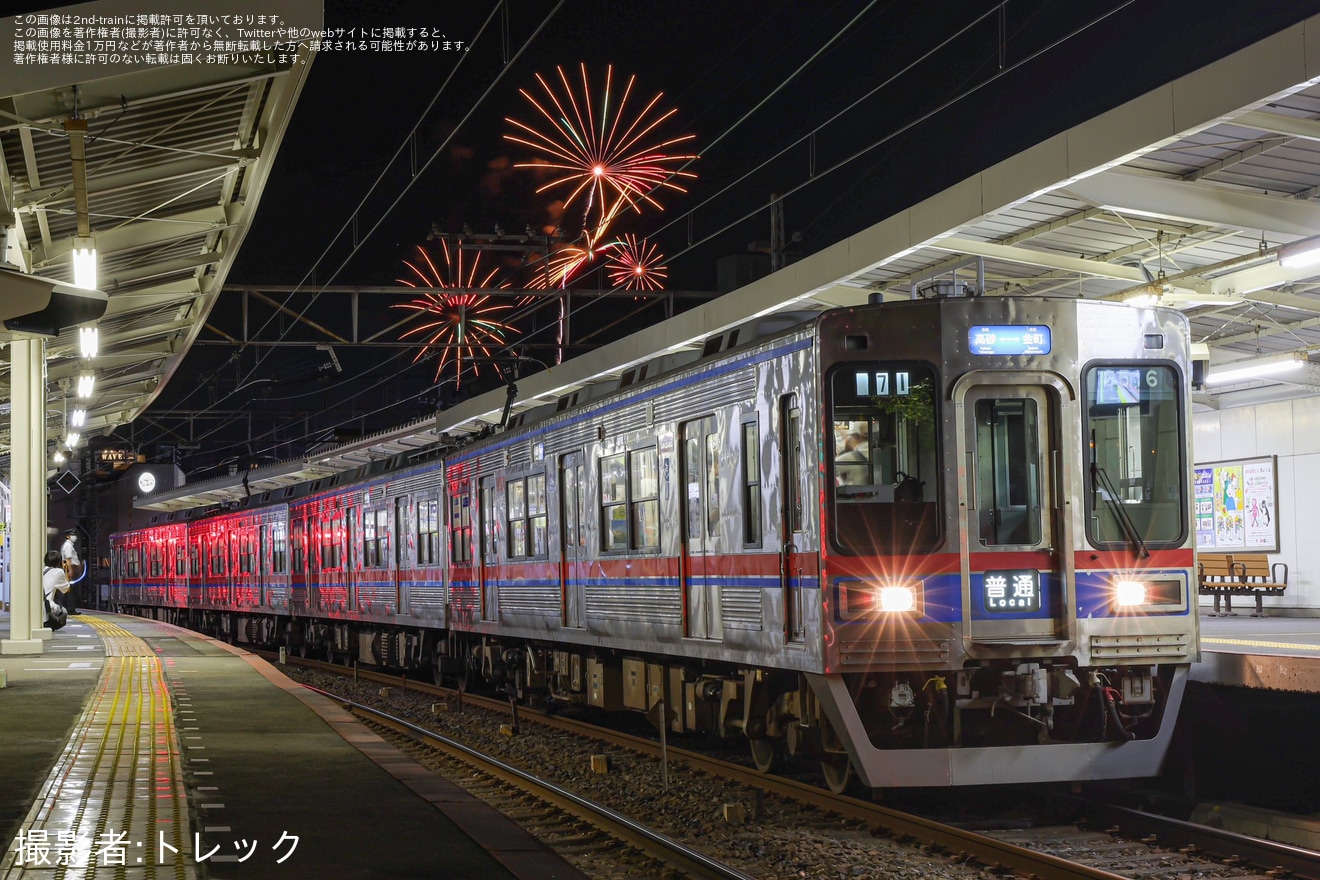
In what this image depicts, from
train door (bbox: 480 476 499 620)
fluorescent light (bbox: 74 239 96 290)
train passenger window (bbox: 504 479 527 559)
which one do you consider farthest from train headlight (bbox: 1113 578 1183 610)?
train door (bbox: 480 476 499 620)

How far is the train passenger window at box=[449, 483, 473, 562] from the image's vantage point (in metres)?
16.6

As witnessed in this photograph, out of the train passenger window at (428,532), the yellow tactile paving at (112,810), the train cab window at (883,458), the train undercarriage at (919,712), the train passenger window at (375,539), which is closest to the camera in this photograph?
the yellow tactile paving at (112,810)

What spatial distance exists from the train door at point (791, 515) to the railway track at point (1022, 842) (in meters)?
1.08

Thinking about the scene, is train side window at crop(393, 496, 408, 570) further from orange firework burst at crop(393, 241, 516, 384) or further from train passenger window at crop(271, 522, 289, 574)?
train passenger window at crop(271, 522, 289, 574)

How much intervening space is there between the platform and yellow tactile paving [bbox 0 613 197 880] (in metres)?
0.01

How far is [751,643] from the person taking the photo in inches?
377

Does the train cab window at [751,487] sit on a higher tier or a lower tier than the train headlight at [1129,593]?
higher

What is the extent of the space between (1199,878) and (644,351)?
12.9 m

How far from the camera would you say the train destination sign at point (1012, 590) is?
856cm

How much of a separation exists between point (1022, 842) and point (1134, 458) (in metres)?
2.37

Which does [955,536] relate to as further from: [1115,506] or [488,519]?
[488,519]

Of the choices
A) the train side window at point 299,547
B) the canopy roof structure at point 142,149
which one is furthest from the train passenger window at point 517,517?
the train side window at point 299,547

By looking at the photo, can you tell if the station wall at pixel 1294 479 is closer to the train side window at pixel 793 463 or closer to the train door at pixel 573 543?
the train door at pixel 573 543

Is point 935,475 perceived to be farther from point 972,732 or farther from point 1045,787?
point 1045,787
